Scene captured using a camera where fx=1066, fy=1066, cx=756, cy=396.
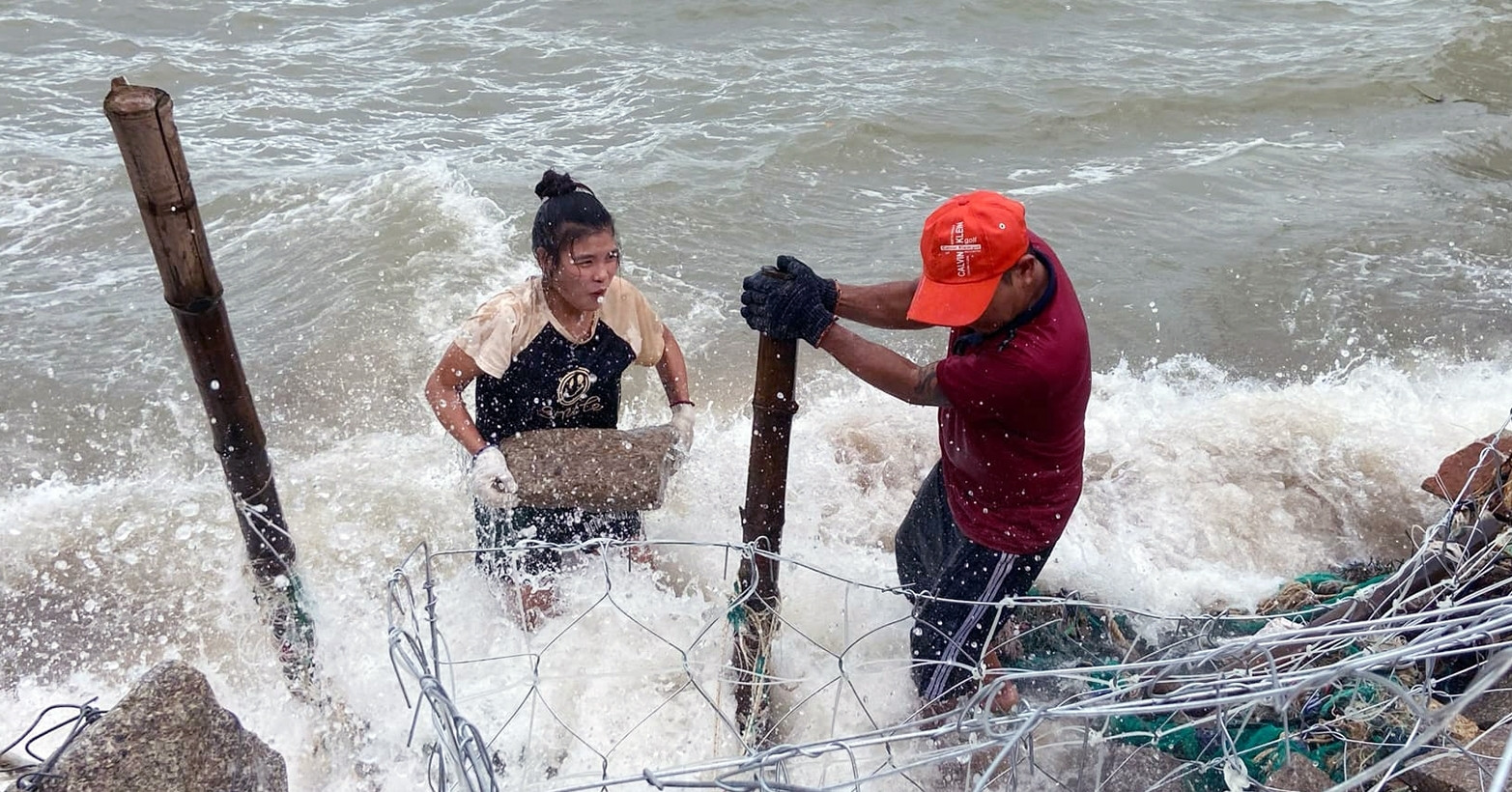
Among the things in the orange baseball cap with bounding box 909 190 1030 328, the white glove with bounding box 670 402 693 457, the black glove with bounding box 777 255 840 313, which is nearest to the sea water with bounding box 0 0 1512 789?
the white glove with bounding box 670 402 693 457

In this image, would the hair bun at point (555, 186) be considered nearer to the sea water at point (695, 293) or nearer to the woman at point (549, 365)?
the woman at point (549, 365)

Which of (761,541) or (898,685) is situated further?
(898,685)

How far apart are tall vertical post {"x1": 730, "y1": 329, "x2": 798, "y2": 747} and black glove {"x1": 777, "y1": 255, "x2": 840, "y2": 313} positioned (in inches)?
8.3

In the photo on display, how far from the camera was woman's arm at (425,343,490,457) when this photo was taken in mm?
2916

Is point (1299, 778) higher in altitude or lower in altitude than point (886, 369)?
lower

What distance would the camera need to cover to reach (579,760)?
10.5 ft

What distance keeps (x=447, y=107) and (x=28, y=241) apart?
3570 millimetres

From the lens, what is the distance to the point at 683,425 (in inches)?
126

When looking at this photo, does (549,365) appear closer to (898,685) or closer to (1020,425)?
(1020,425)

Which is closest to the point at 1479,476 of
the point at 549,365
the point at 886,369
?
the point at 886,369

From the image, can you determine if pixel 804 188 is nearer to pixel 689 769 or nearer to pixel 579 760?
pixel 579 760

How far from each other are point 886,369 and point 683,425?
2.82ft

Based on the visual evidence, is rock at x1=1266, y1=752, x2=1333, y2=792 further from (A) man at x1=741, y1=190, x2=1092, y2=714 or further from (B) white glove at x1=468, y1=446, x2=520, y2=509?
(B) white glove at x1=468, y1=446, x2=520, y2=509

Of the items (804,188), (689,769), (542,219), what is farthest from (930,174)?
(689,769)
